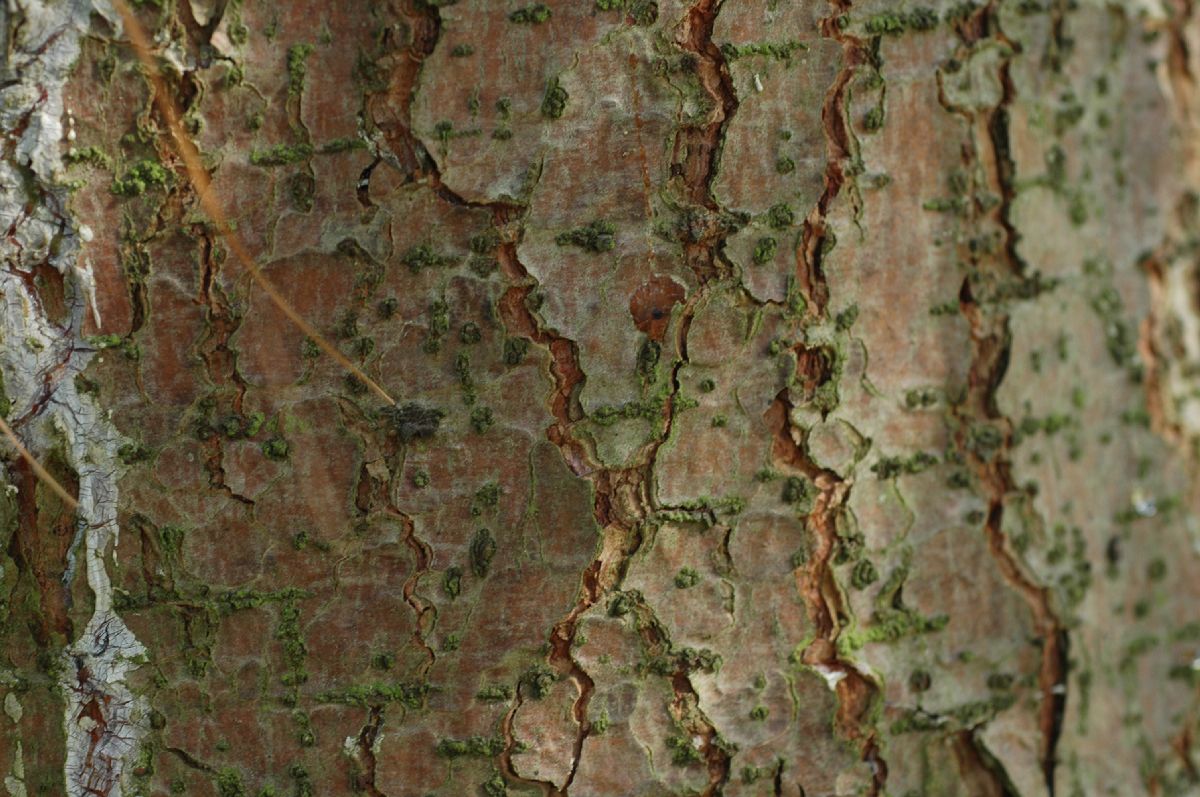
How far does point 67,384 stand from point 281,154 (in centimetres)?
39

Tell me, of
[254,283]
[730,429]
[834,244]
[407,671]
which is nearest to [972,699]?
[730,429]

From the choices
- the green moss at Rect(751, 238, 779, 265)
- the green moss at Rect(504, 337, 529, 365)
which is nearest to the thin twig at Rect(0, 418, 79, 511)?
the green moss at Rect(504, 337, 529, 365)

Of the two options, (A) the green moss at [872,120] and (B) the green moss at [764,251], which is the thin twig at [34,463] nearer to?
(B) the green moss at [764,251]

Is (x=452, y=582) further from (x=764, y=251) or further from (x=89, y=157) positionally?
(x=89, y=157)

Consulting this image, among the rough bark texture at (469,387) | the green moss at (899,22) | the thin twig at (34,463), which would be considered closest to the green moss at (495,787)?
the rough bark texture at (469,387)

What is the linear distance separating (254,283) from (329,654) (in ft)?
1.53

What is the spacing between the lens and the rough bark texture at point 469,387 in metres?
1.38

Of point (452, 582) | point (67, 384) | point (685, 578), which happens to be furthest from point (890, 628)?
point (67, 384)

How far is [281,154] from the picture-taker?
4.55 ft

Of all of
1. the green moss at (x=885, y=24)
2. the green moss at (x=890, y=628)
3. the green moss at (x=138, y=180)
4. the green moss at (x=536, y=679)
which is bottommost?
the green moss at (x=536, y=679)

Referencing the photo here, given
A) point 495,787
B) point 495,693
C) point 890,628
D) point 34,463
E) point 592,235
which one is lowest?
point 495,787

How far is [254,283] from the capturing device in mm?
1388

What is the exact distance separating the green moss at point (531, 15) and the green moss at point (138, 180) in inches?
18.8

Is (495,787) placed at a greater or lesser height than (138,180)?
lesser
